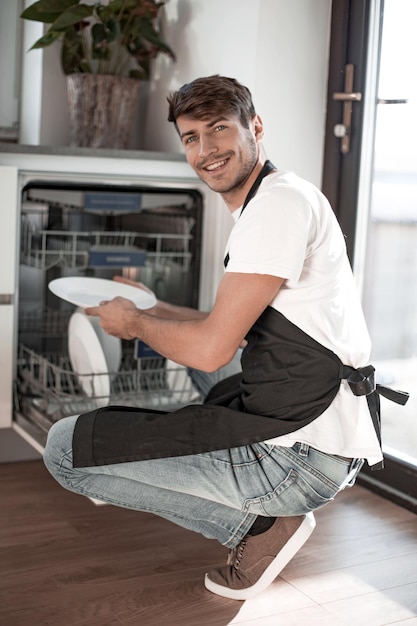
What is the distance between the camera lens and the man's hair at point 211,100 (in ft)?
6.07

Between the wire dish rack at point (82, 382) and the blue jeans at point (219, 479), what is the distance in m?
0.43

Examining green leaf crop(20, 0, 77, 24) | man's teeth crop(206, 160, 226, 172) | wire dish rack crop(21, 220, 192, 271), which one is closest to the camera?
man's teeth crop(206, 160, 226, 172)

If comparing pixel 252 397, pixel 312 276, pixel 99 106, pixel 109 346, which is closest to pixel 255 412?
pixel 252 397

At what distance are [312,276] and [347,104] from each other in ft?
3.67

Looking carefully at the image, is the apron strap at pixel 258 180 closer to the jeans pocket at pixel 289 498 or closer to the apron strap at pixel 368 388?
the apron strap at pixel 368 388

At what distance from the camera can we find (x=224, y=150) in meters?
1.86

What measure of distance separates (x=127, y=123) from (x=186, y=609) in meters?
1.74

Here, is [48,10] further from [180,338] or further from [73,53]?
[180,338]

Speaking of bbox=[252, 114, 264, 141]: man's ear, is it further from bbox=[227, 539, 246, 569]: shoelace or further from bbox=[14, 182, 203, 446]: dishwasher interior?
bbox=[227, 539, 246, 569]: shoelace

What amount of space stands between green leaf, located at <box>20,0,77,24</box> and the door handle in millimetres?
921

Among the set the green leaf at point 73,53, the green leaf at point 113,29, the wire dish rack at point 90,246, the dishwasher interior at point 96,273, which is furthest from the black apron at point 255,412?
the green leaf at point 73,53

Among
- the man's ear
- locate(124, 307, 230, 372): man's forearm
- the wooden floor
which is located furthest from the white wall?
the wooden floor

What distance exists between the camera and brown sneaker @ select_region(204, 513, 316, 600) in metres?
1.89

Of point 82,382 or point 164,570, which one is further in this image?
point 82,382
